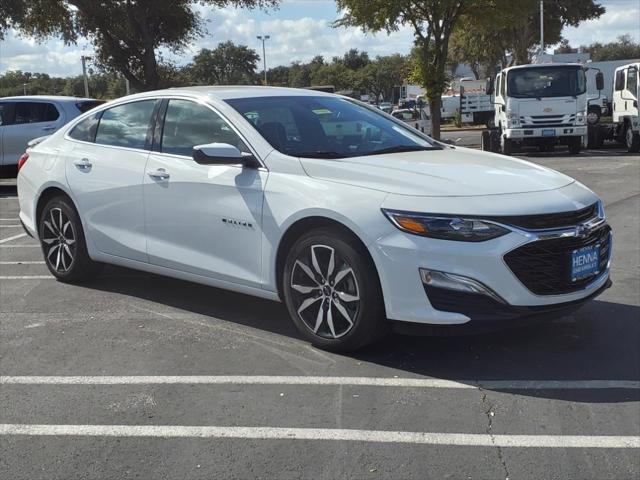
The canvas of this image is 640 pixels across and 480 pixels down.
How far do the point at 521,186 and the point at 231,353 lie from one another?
81.5 inches

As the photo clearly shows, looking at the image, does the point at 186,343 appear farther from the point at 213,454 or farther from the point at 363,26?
the point at 363,26

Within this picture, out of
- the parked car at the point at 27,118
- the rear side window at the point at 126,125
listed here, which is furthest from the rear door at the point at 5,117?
the rear side window at the point at 126,125

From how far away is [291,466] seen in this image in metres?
3.28

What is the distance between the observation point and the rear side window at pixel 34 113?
1435 cm

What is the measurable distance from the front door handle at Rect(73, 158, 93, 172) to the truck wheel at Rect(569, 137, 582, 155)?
16319 millimetres

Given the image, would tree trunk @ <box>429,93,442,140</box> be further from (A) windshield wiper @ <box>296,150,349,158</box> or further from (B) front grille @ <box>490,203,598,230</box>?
(B) front grille @ <box>490,203,598,230</box>

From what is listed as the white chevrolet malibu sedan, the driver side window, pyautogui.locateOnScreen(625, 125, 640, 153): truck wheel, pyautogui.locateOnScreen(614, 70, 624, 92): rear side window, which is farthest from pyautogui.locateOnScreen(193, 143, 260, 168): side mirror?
pyautogui.locateOnScreen(614, 70, 624, 92): rear side window

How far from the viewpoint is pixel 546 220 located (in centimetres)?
420

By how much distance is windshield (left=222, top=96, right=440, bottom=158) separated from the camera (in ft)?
16.5

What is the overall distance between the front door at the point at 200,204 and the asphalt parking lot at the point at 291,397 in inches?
19.2

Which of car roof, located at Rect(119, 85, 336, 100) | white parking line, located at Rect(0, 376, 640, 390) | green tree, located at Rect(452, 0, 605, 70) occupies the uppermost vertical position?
green tree, located at Rect(452, 0, 605, 70)

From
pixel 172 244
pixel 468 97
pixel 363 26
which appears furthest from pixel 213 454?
pixel 468 97

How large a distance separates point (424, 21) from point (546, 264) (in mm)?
21440

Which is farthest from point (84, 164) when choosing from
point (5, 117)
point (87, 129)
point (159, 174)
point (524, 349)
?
point (5, 117)
